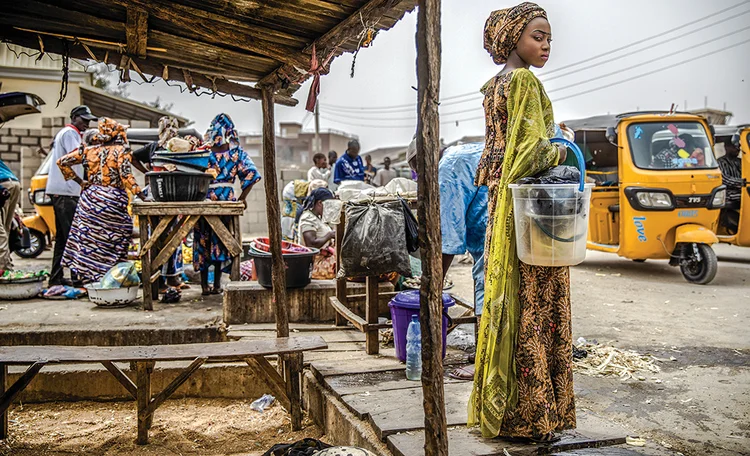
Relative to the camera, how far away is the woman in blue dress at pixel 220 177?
6.19 m

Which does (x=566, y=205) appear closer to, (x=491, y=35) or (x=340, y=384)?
(x=491, y=35)

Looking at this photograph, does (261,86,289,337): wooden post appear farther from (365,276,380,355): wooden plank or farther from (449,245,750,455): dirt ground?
(449,245,750,455): dirt ground

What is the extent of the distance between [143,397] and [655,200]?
6971mm

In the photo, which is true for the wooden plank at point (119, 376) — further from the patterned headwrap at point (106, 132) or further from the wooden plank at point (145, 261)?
the patterned headwrap at point (106, 132)

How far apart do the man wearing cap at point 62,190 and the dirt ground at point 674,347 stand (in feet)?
16.0

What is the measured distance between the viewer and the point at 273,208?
164 inches

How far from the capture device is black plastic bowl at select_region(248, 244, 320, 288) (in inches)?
201

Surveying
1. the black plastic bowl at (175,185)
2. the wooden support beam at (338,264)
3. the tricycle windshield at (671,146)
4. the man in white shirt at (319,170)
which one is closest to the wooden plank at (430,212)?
the wooden support beam at (338,264)

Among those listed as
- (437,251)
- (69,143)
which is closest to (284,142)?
(69,143)

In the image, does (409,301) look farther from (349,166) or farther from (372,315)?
(349,166)

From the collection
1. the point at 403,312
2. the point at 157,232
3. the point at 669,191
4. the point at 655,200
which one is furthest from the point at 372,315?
the point at 669,191

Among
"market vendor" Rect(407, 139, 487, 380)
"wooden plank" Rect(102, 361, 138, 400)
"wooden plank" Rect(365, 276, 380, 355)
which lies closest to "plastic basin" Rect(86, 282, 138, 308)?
"wooden plank" Rect(102, 361, 138, 400)

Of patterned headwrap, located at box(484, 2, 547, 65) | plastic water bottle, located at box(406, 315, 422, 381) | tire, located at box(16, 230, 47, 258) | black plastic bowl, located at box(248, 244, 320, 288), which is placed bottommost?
plastic water bottle, located at box(406, 315, 422, 381)

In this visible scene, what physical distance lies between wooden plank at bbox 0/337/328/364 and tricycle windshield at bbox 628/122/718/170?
20.7 ft
